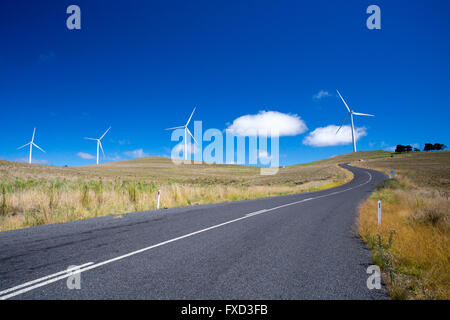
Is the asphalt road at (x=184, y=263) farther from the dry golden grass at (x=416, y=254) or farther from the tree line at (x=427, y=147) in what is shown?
the tree line at (x=427, y=147)

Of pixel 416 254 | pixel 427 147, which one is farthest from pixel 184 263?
pixel 427 147

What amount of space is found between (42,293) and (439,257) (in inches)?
251

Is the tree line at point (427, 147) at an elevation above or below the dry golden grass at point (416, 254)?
above

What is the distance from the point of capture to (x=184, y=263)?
4238 millimetres

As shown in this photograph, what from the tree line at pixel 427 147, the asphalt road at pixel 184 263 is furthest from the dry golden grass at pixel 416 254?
the tree line at pixel 427 147

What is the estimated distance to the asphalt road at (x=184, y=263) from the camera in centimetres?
319

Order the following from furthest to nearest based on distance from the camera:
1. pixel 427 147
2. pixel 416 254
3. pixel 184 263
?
1. pixel 427 147
2. pixel 416 254
3. pixel 184 263

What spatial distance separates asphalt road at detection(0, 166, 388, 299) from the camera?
10.5ft

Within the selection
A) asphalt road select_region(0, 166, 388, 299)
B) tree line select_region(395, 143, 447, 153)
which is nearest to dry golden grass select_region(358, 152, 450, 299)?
asphalt road select_region(0, 166, 388, 299)

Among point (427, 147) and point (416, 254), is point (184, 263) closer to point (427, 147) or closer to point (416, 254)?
point (416, 254)

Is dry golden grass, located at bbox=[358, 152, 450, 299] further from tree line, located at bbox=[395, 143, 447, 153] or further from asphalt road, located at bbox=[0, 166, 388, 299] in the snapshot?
tree line, located at bbox=[395, 143, 447, 153]
